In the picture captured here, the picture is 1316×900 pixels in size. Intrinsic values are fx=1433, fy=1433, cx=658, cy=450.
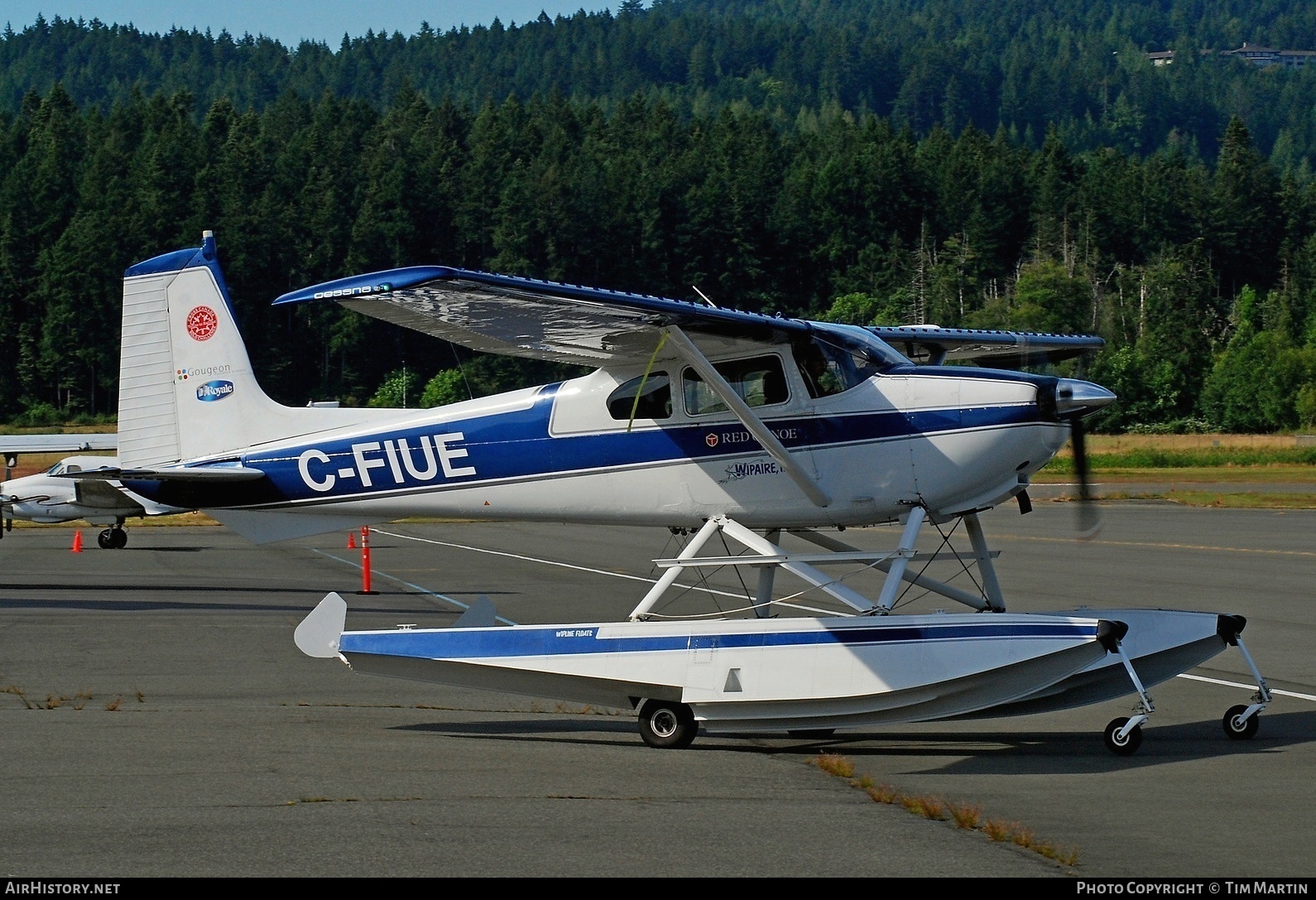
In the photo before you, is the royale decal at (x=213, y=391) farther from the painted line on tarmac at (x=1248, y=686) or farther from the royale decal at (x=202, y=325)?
the painted line on tarmac at (x=1248, y=686)

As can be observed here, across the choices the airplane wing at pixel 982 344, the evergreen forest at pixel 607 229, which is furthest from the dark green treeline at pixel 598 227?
the airplane wing at pixel 982 344

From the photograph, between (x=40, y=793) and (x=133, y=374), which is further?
(x=133, y=374)

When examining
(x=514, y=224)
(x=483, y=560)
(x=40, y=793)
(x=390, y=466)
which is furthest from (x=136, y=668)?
(x=514, y=224)

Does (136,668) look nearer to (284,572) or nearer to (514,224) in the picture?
(284,572)

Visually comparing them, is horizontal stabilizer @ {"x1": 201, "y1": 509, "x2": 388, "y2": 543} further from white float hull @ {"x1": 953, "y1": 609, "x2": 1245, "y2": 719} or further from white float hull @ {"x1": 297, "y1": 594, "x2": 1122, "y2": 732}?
white float hull @ {"x1": 953, "y1": 609, "x2": 1245, "y2": 719}

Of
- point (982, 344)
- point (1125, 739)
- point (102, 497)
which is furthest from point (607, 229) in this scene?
point (1125, 739)

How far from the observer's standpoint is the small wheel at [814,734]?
1003 centimetres

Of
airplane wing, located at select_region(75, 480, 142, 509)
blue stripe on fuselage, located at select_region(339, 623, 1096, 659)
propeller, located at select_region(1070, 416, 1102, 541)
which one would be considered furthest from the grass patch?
airplane wing, located at select_region(75, 480, 142, 509)

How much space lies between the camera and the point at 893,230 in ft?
425

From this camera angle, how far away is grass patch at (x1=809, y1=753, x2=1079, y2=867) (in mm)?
6430

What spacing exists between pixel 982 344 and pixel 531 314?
14.7ft

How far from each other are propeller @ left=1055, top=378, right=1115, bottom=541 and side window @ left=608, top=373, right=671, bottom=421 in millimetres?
2821

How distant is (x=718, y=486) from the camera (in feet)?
34.6

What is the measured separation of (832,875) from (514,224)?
113 meters
